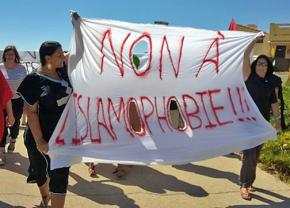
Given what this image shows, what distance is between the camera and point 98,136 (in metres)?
4.51

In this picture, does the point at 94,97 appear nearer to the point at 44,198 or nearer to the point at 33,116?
the point at 33,116

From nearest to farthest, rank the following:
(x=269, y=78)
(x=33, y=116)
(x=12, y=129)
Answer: (x=33, y=116)
(x=269, y=78)
(x=12, y=129)

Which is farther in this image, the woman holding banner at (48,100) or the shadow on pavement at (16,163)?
the shadow on pavement at (16,163)

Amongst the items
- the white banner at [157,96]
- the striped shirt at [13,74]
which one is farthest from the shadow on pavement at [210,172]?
the striped shirt at [13,74]

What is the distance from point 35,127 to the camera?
13.4 ft

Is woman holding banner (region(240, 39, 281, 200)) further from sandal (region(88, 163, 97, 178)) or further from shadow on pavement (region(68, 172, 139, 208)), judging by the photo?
sandal (region(88, 163, 97, 178))

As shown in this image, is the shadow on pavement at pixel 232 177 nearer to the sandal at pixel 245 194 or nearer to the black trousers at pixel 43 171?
the sandal at pixel 245 194

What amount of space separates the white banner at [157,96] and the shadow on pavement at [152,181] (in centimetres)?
106

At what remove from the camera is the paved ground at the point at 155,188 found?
5164 millimetres

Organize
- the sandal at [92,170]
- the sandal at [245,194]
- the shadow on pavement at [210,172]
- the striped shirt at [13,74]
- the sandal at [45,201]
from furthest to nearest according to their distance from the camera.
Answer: the striped shirt at [13,74] < the shadow on pavement at [210,172] < the sandal at [92,170] < the sandal at [245,194] < the sandal at [45,201]

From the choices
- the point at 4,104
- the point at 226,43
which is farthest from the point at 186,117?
the point at 4,104

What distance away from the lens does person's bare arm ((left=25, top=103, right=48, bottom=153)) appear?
4.09m

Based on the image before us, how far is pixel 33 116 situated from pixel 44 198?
1.15 meters

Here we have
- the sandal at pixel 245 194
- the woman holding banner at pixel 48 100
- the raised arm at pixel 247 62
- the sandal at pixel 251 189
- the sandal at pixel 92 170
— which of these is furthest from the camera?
the sandal at pixel 92 170
